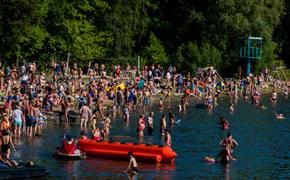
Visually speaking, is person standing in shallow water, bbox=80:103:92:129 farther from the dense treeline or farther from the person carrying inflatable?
the dense treeline

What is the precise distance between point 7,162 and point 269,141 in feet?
74.4

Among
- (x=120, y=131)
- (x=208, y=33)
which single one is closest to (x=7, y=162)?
(x=120, y=131)

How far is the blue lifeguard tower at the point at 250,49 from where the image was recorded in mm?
94750

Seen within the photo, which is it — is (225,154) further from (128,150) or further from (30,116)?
(30,116)

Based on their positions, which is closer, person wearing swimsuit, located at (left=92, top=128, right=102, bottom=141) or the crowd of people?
person wearing swimsuit, located at (left=92, top=128, right=102, bottom=141)

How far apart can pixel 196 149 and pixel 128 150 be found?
738cm

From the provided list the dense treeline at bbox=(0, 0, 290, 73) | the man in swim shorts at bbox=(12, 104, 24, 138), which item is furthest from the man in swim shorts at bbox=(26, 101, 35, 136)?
the dense treeline at bbox=(0, 0, 290, 73)

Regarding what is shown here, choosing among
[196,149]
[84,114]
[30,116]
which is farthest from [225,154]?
[84,114]

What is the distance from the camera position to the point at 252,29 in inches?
3728

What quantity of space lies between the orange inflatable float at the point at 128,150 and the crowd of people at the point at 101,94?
4.08 ft

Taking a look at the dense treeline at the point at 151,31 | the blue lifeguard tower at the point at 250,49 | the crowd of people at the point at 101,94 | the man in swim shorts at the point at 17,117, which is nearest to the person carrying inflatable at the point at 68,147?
Answer: the crowd of people at the point at 101,94

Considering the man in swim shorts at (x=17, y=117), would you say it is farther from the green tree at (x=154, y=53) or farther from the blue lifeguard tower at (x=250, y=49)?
the blue lifeguard tower at (x=250, y=49)

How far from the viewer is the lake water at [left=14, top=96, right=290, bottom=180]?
40.5 m

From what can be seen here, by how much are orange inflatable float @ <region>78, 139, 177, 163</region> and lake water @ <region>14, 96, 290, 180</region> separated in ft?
1.25
